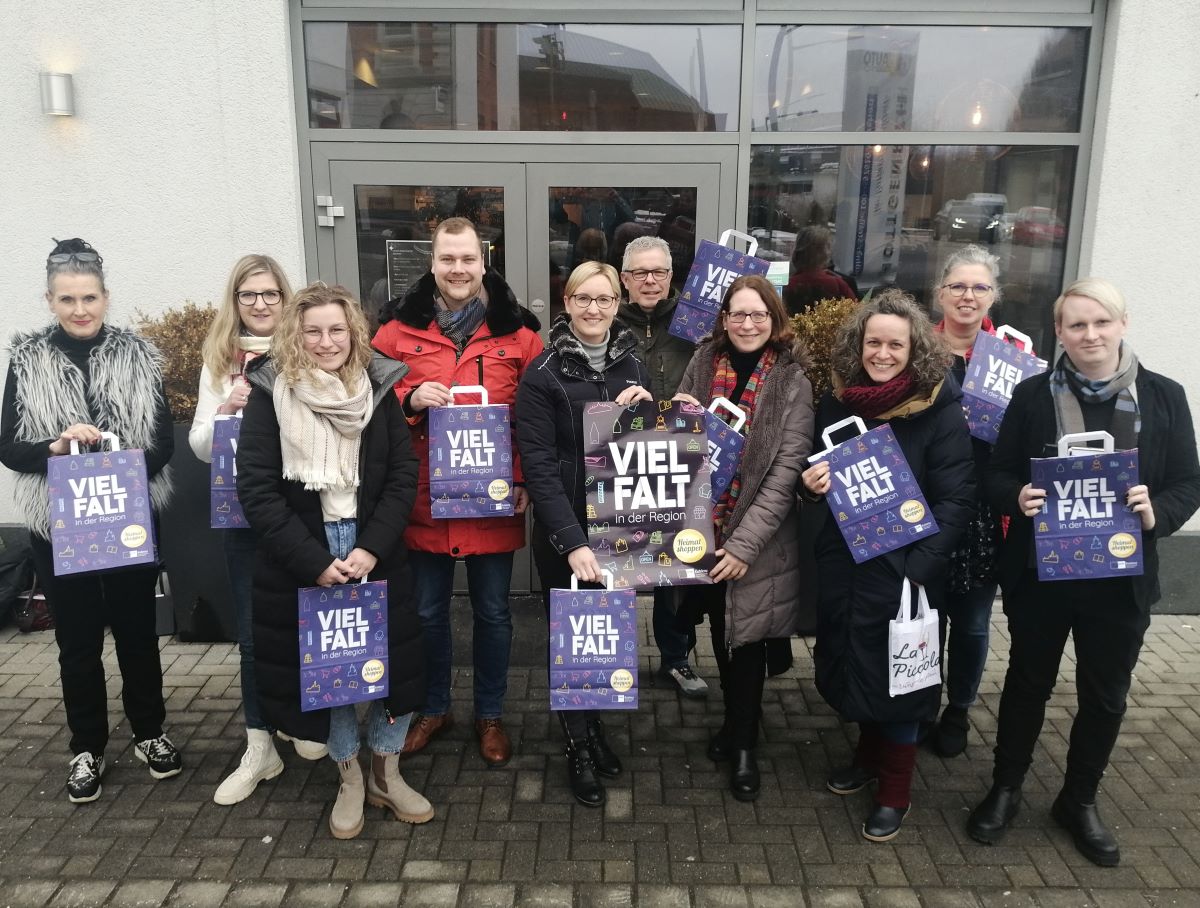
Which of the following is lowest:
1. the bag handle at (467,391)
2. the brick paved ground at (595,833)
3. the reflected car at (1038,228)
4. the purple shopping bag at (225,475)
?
the brick paved ground at (595,833)

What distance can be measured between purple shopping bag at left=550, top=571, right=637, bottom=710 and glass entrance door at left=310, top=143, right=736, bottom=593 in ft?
8.36

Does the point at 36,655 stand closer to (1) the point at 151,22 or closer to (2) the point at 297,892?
(2) the point at 297,892

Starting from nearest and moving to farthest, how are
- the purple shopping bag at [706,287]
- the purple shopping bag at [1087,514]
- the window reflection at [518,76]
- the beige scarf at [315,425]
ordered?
the purple shopping bag at [1087,514] → the beige scarf at [315,425] → the purple shopping bag at [706,287] → the window reflection at [518,76]

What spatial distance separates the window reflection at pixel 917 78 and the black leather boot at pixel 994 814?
12.1 feet

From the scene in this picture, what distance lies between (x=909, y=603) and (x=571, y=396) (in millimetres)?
1394

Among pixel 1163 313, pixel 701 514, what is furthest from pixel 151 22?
pixel 1163 313

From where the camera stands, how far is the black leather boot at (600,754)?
377 centimetres

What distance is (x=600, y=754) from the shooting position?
12.4 ft

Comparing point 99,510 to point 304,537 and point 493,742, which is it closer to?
point 304,537

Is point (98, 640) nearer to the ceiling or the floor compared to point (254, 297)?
nearer to the floor

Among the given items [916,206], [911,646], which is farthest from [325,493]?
[916,206]

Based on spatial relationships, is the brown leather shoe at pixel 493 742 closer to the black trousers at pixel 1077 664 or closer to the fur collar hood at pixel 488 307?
the fur collar hood at pixel 488 307

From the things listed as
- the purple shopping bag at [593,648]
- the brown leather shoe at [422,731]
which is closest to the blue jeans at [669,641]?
the brown leather shoe at [422,731]

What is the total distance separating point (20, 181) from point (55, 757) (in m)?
3.23
